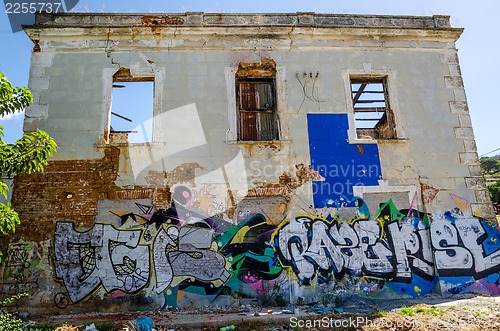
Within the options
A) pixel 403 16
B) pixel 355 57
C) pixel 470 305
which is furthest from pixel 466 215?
pixel 403 16

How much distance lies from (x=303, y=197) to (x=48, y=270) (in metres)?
Result: 5.50

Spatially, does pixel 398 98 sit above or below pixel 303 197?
above

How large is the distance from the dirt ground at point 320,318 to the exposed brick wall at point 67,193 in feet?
6.34

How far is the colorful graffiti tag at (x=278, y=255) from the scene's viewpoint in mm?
7926

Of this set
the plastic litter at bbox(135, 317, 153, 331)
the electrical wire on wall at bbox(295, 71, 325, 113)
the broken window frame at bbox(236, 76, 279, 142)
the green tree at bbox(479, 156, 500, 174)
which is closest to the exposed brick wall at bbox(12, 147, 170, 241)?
the broken window frame at bbox(236, 76, 279, 142)

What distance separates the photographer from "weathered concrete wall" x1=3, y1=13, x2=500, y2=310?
8.02 meters

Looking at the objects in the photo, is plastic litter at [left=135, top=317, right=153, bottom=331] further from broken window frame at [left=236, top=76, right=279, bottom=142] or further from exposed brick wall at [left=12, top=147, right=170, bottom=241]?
broken window frame at [left=236, top=76, right=279, bottom=142]

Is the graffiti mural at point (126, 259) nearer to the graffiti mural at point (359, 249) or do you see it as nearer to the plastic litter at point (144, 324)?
the plastic litter at point (144, 324)

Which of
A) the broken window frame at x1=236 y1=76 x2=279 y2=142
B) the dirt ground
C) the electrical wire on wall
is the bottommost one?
the dirt ground

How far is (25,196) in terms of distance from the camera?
825 cm

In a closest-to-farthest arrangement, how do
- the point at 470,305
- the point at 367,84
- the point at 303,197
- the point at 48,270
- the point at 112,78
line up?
the point at 470,305 < the point at 48,270 < the point at 303,197 < the point at 112,78 < the point at 367,84

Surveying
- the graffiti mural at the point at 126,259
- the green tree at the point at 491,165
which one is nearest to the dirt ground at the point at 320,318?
the graffiti mural at the point at 126,259

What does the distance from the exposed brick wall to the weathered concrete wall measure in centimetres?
3

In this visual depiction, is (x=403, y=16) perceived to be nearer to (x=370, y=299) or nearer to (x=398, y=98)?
A: (x=398, y=98)
